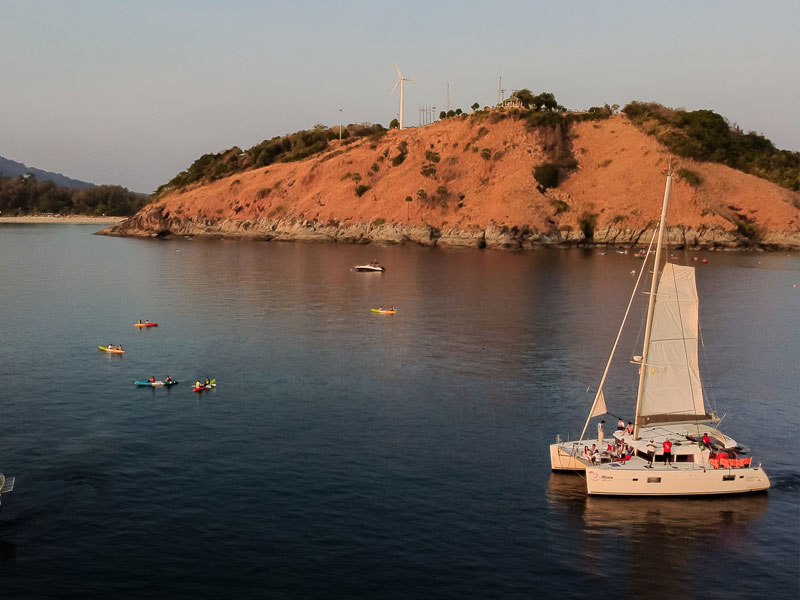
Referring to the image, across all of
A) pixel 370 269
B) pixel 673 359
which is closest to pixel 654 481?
pixel 673 359

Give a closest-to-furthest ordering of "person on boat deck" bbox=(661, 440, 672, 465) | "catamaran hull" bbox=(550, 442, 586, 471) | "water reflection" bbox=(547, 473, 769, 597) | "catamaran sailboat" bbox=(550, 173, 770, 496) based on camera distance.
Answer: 1. "water reflection" bbox=(547, 473, 769, 597)
2. "catamaran sailboat" bbox=(550, 173, 770, 496)
3. "person on boat deck" bbox=(661, 440, 672, 465)
4. "catamaran hull" bbox=(550, 442, 586, 471)

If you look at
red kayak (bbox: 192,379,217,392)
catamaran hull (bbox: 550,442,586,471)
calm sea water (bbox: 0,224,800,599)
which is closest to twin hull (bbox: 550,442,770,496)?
calm sea water (bbox: 0,224,800,599)

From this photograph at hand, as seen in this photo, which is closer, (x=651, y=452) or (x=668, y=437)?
(x=651, y=452)

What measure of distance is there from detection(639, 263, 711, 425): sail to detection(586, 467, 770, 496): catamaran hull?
554cm

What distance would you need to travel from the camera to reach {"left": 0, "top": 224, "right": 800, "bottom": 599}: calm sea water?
39.3 m

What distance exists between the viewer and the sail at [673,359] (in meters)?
51.8

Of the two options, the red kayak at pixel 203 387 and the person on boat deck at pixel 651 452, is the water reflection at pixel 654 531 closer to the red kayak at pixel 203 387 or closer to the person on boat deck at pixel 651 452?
the person on boat deck at pixel 651 452

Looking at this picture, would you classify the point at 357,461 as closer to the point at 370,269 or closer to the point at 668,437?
the point at 668,437

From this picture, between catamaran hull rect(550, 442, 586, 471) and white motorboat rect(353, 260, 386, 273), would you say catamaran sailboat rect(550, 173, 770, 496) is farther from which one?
white motorboat rect(353, 260, 386, 273)

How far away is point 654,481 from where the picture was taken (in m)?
48.2

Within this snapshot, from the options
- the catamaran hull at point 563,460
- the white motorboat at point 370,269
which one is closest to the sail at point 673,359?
the catamaran hull at point 563,460

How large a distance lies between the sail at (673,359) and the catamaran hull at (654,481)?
554cm

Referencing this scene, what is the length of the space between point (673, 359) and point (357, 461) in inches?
930

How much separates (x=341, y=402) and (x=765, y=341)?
59484mm
